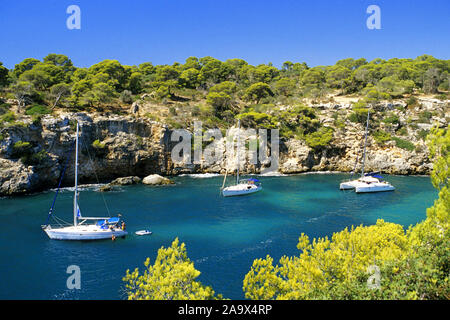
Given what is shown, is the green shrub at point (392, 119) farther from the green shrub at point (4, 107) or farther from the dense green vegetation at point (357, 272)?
the green shrub at point (4, 107)

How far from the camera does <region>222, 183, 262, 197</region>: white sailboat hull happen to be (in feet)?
154

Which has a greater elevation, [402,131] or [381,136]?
[402,131]

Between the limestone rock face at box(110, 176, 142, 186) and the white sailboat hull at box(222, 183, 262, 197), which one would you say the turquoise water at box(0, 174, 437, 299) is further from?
the limestone rock face at box(110, 176, 142, 186)

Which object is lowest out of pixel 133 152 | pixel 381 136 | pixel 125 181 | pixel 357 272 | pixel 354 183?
pixel 354 183

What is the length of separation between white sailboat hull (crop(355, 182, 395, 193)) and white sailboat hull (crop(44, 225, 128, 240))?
37211 millimetres

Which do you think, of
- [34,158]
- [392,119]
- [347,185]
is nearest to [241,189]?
[347,185]

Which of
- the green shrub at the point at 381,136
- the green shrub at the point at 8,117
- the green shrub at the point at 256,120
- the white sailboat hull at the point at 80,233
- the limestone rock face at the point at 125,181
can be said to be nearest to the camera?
the white sailboat hull at the point at 80,233

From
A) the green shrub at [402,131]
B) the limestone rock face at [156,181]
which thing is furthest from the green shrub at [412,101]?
the limestone rock face at [156,181]

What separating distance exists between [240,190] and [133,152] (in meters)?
24.3

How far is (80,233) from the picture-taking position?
29.7 meters

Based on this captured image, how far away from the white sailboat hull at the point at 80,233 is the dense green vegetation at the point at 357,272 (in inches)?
714

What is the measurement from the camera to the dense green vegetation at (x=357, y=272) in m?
10.7

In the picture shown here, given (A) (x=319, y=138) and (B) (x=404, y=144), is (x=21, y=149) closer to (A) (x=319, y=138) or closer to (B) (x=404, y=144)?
(A) (x=319, y=138)

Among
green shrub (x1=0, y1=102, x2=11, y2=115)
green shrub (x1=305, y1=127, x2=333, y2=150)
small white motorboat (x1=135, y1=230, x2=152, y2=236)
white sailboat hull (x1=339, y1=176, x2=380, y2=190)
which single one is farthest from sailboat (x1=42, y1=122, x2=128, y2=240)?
green shrub (x1=305, y1=127, x2=333, y2=150)
